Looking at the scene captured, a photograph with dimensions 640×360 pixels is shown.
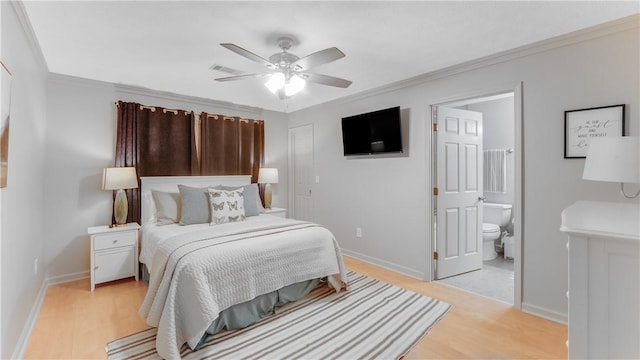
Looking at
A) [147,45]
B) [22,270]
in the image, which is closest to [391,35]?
[147,45]

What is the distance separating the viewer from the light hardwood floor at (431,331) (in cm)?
202

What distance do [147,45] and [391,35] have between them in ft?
6.69

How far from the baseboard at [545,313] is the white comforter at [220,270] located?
1.65 m

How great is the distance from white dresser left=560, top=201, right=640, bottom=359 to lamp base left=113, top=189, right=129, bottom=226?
395 cm

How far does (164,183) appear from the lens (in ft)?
12.6

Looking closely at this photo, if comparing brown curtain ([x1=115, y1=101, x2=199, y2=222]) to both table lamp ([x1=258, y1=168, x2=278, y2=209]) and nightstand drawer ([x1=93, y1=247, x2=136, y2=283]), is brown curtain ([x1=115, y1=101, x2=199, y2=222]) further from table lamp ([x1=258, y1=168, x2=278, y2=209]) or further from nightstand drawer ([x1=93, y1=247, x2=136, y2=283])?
table lamp ([x1=258, y1=168, x2=278, y2=209])

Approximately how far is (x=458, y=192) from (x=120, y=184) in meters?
3.92

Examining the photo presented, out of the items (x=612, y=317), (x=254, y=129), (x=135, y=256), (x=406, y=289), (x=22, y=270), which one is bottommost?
Result: (x=406, y=289)

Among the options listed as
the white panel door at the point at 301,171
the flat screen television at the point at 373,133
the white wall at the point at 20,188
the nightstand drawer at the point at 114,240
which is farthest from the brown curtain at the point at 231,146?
the white wall at the point at 20,188

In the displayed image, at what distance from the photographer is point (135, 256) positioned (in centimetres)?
331

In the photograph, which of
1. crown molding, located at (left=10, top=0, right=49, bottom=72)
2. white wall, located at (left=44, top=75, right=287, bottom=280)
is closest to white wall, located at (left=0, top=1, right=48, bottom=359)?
crown molding, located at (left=10, top=0, right=49, bottom=72)

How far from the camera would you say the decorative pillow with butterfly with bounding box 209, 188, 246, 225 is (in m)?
3.35

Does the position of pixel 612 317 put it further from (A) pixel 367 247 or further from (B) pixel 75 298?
(B) pixel 75 298

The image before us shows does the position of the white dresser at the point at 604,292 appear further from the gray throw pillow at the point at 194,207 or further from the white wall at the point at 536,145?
the gray throw pillow at the point at 194,207
